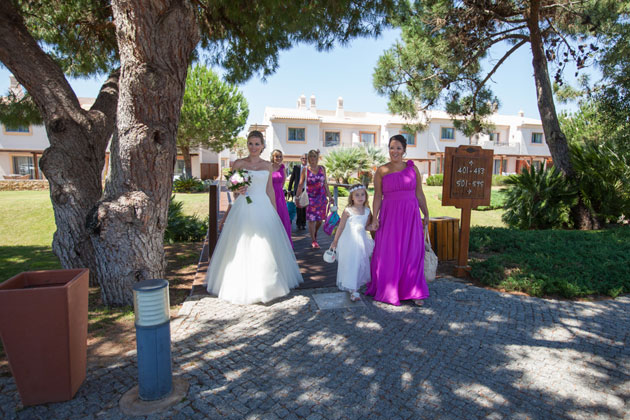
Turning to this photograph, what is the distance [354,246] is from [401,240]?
583mm

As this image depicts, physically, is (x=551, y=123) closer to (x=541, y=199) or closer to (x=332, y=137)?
(x=541, y=199)

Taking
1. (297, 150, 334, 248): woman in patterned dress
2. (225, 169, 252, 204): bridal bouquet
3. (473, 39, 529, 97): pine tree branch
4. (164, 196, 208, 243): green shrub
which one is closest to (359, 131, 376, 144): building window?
(473, 39, 529, 97): pine tree branch

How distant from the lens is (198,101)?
28.8m

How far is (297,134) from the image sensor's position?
36188mm

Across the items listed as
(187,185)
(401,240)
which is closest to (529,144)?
(187,185)

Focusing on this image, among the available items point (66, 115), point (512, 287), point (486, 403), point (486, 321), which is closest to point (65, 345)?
point (486, 403)

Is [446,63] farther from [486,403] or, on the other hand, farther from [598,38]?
[486,403]

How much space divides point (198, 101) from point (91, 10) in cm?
2283

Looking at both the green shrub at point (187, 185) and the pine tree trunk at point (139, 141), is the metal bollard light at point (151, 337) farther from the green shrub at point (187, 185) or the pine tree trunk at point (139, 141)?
the green shrub at point (187, 185)

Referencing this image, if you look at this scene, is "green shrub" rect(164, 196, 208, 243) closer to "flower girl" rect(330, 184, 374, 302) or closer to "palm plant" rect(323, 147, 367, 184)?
"flower girl" rect(330, 184, 374, 302)

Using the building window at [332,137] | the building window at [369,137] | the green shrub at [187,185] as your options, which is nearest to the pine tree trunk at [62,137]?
the green shrub at [187,185]

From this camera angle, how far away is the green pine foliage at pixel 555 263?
5.16 m

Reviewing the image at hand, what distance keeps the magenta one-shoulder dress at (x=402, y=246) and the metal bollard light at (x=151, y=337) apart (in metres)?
2.72

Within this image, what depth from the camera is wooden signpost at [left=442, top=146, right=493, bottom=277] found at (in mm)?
5863
